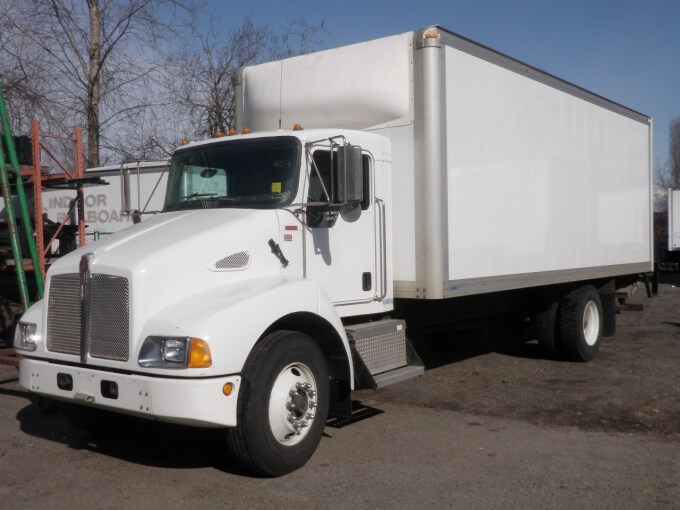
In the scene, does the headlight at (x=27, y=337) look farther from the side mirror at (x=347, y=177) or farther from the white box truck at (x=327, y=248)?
the side mirror at (x=347, y=177)

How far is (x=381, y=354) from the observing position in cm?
648

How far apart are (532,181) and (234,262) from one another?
4422 mm

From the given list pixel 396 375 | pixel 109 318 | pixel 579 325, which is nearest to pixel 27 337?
pixel 109 318

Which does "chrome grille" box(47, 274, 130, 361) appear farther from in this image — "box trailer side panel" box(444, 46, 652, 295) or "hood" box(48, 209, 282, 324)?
"box trailer side panel" box(444, 46, 652, 295)

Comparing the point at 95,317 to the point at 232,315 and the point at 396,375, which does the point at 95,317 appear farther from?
the point at 396,375

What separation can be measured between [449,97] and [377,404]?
3271 millimetres

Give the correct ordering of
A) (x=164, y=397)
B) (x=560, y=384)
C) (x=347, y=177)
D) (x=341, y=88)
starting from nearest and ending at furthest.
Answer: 1. (x=164, y=397)
2. (x=347, y=177)
3. (x=341, y=88)
4. (x=560, y=384)

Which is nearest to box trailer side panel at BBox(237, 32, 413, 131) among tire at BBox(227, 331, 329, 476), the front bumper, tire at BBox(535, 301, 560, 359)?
tire at BBox(227, 331, 329, 476)

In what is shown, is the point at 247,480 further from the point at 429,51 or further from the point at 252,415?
the point at 429,51

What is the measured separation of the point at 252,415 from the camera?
5.00m

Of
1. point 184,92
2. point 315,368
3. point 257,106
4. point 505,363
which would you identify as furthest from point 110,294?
point 184,92

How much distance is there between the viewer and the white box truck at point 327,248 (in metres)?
5.00

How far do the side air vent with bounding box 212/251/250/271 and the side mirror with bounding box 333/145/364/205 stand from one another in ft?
2.85

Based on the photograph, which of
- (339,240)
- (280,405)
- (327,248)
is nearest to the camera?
(280,405)
